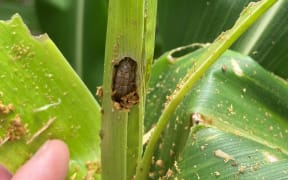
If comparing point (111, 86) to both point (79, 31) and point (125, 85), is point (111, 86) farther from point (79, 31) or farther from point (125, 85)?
point (79, 31)

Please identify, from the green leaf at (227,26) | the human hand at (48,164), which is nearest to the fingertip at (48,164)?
the human hand at (48,164)

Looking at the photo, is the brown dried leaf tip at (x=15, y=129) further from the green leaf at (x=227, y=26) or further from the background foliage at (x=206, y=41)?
the green leaf at (x=227, y=26)

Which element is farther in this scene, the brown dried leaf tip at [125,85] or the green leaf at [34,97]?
the green leaf at [34,97]

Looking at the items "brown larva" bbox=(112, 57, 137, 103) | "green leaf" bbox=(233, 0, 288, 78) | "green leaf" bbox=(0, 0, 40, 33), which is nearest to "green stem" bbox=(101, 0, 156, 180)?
"brown larva" bbox=(112, 57, 137, 103)

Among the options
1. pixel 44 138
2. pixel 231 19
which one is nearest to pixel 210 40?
pixel 231 19

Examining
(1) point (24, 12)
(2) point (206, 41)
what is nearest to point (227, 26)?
(2) point (206, 41)
